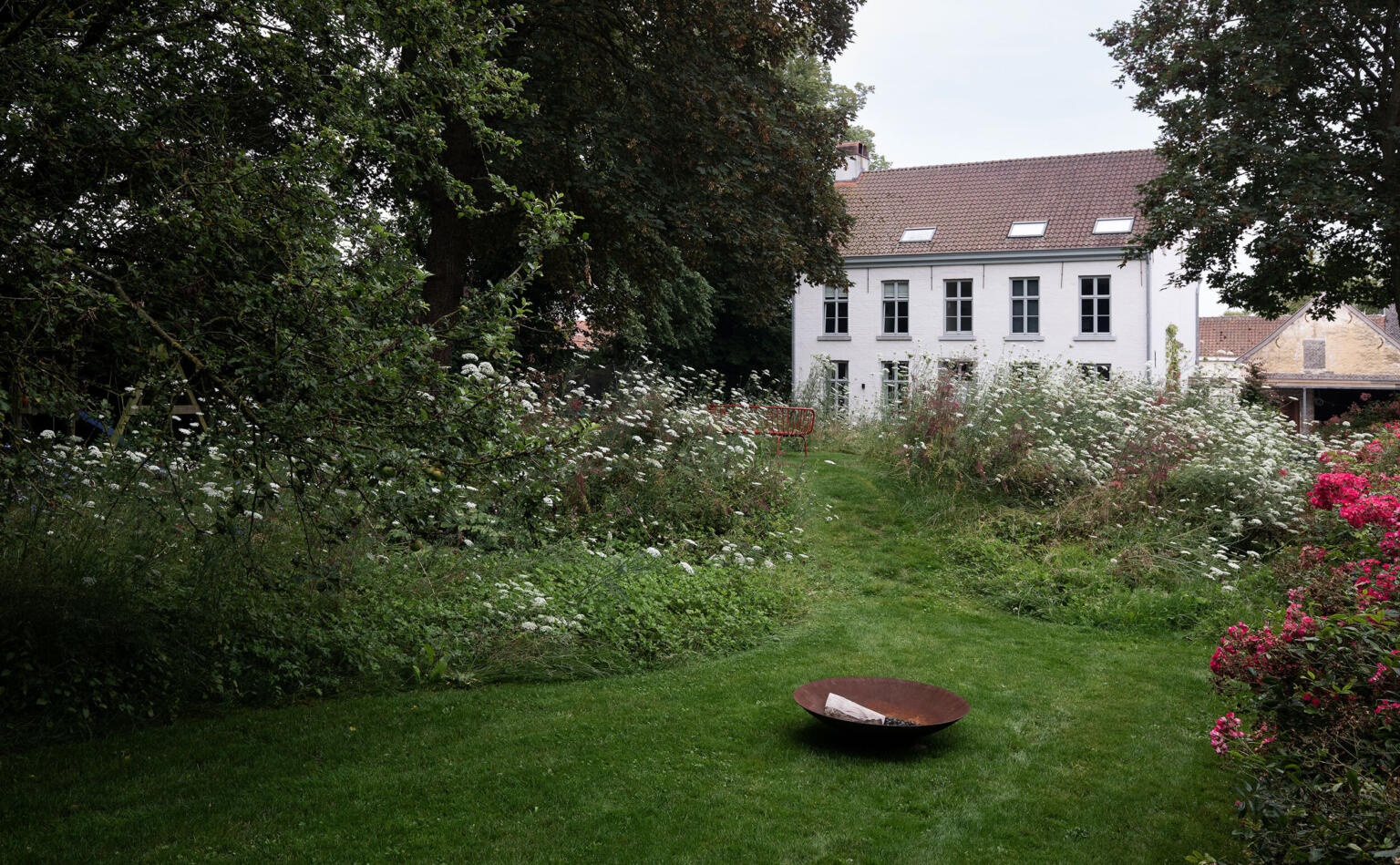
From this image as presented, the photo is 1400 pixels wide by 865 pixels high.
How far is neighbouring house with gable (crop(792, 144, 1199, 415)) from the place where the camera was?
24.4 meters

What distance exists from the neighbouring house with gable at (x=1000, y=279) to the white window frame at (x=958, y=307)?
1.2 inches

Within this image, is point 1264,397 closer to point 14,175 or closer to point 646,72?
point 646,72

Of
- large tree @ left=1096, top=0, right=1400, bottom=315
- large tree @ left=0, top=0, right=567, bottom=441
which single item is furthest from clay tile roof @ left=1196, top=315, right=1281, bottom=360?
large tree @ left=0, top=0, right=567, bottom=441

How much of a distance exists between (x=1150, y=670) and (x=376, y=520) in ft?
18.1

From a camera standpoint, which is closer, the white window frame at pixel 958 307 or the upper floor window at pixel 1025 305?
the upper floor window at pixel 1025 305

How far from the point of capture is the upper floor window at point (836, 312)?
2709cm

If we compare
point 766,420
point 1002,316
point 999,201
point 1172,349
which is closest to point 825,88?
point 999,201

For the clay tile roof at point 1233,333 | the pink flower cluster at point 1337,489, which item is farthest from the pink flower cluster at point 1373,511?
the clay tile roof at point 1233,333

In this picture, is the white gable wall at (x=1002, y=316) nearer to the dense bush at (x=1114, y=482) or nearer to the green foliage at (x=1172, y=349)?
the green foliage at (x=1172, y=349)

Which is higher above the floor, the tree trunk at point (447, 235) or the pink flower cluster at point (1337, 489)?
the tree trunk at point (447, 235)

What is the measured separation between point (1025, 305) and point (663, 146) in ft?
56.6

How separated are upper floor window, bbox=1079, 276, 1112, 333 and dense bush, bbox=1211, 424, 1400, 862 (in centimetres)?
2149

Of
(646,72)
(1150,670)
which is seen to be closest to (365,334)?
(1150,670)

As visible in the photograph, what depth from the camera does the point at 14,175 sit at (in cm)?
473
